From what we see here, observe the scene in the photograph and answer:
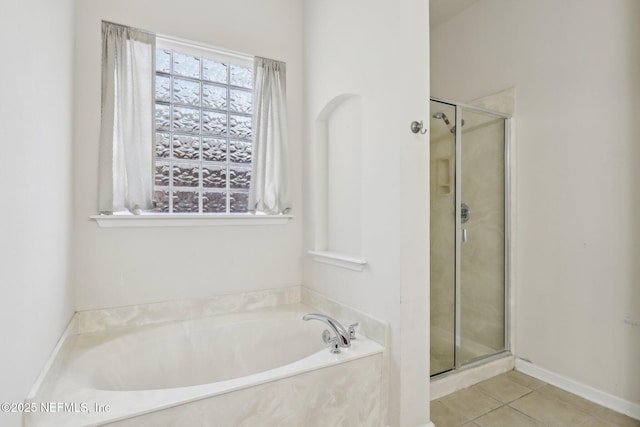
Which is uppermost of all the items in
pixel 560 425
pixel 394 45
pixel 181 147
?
pixel 394 45

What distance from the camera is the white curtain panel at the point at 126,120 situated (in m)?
1.82

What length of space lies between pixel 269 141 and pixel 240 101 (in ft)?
1.22

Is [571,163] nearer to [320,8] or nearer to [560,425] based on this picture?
[560,425]

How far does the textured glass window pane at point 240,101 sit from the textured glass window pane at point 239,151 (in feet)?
0.76

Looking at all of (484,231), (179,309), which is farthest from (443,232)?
(179,309)

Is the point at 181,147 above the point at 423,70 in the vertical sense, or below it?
below

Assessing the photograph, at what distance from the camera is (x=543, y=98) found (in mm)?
2305

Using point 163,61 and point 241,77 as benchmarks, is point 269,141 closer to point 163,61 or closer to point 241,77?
point 241,77

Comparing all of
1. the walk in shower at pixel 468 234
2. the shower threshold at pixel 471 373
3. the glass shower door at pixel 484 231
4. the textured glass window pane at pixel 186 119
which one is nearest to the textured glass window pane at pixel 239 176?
the textured glass window pane at pixel 186 119

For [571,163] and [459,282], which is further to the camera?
[459,282]

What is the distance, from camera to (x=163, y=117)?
209 cm

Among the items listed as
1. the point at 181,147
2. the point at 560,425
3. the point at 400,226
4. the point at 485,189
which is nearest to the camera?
the point at 400,226

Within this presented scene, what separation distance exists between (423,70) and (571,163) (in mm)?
1286

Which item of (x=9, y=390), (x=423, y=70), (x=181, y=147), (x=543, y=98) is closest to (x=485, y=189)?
(x=543, y=98)
